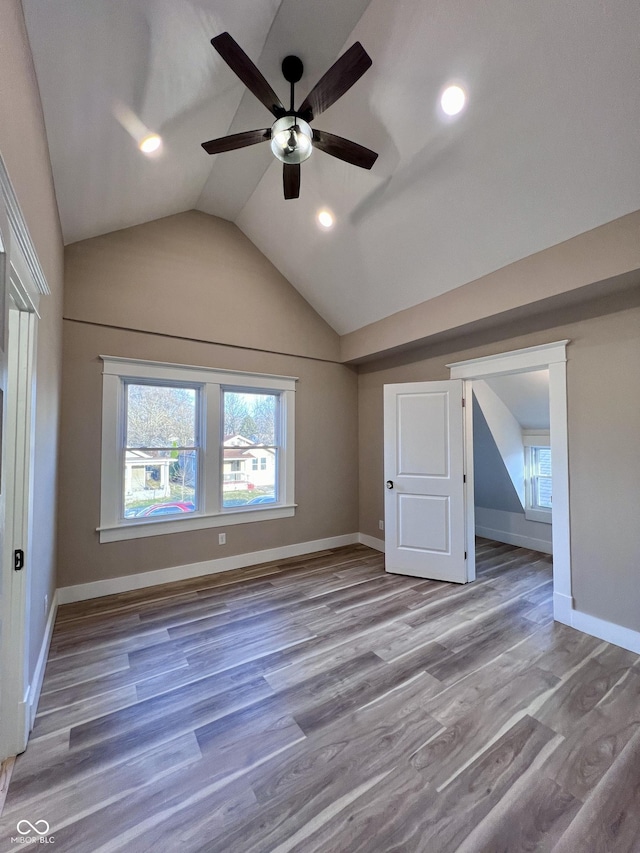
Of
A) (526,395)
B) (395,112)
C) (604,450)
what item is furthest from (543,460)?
(395,112)

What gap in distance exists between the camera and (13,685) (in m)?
1.58

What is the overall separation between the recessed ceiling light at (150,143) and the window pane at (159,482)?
2.47 metres

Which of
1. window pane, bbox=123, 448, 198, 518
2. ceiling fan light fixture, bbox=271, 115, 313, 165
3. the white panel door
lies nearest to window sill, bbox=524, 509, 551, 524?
the white panel door

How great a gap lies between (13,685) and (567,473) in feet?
12.0

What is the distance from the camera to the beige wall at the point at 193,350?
10.3 ft

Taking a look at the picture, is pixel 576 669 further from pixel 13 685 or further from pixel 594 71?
pixel 594 71

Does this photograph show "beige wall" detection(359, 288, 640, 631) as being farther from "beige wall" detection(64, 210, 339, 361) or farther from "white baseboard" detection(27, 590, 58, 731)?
"white baseboard" detection(27, 590, 58, 731)

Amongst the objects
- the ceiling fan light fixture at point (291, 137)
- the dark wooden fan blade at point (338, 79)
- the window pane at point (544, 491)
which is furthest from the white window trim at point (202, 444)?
the window pane at point (544, 491)

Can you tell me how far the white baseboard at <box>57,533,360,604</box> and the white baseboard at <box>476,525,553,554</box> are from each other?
209 cm

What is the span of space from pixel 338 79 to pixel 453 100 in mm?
876

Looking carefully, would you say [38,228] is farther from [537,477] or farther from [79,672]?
[537,477]

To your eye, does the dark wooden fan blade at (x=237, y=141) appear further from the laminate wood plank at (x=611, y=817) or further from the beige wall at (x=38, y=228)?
the laminate wood plank at (x=611, y=817)

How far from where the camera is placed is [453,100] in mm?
2148

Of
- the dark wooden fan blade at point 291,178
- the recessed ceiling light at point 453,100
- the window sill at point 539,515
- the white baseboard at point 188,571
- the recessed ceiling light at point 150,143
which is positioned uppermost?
the recessed ceiling light at point 453,100
